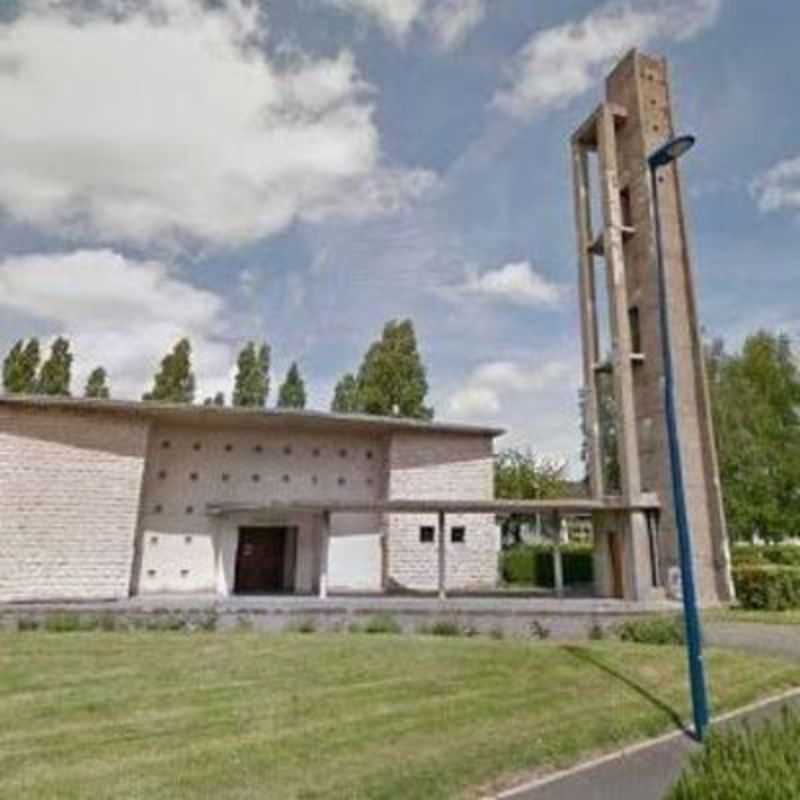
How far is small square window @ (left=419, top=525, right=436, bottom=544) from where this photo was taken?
2948 centimetres

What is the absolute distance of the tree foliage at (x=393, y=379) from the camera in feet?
137

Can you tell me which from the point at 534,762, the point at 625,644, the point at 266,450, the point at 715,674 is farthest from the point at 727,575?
the point at 534,762

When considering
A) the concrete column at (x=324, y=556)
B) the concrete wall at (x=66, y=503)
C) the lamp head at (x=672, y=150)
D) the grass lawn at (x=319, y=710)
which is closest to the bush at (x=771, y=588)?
the grass lawn at (x=319, y=710)

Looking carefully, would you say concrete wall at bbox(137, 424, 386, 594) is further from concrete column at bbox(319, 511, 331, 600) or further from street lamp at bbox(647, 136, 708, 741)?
street lamp at bbox(647, 136, 708, 741)

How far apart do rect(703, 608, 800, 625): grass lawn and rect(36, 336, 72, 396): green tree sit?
39.4 metres

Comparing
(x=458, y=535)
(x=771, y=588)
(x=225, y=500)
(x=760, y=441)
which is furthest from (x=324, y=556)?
(x=760, y=441)

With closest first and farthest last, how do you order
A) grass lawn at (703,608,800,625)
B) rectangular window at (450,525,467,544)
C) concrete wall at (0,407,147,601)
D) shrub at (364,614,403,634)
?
shrub at (364,614,403,634) < grass lawn at (703,608,800,625) < concrete wall at (0,407,147,601) < rectangular window at (450,525,467,544)

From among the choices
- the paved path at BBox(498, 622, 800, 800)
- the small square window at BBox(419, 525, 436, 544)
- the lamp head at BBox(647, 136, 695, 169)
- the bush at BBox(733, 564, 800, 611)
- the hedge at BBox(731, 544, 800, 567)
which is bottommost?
the paved path at BBox(498, 622, 800, 800)

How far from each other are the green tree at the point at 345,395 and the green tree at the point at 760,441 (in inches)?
833

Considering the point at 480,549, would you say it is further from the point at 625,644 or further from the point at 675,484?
the point at 675,484

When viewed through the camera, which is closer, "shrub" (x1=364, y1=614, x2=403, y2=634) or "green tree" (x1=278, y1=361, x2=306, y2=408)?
"shrub" (x1=364, y1=614, x2=403, y2=634)

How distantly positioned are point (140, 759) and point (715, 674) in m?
8.95

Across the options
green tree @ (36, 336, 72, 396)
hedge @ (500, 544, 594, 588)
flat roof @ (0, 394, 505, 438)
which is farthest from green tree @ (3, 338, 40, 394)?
hedge @ (500, 544, 594, 588)

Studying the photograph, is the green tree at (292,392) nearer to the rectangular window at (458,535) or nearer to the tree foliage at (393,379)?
the tree foliage at (393,379)
